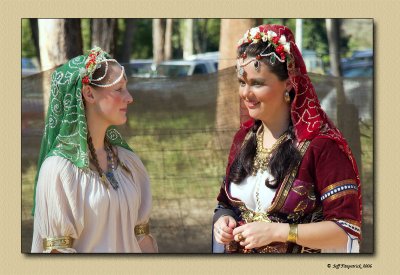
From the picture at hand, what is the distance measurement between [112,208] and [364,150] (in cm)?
264

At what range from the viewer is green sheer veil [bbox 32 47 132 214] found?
3.36 m

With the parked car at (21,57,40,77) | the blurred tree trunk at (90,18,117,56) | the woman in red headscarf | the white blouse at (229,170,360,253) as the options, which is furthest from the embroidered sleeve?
the parked car at (21,57,40,77)

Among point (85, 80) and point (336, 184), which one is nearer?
point (336, 184)

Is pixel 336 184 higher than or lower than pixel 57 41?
lower

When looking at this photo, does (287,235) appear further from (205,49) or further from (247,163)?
(205,49)

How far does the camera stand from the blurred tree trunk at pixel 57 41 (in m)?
7.05

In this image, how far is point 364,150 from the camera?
5516 millimetres

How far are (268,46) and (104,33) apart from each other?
6420 mm

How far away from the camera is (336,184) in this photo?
3.15m

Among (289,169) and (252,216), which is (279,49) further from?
(252,216)

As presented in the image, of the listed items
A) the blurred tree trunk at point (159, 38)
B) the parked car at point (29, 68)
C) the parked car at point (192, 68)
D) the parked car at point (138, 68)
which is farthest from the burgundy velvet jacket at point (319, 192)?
the blurred tree trunk at point (159, 38)

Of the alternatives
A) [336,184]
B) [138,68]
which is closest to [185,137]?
[336,184]

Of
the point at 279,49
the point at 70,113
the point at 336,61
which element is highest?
the point at 336,61

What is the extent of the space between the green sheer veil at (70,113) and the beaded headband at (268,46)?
2.02 ft
